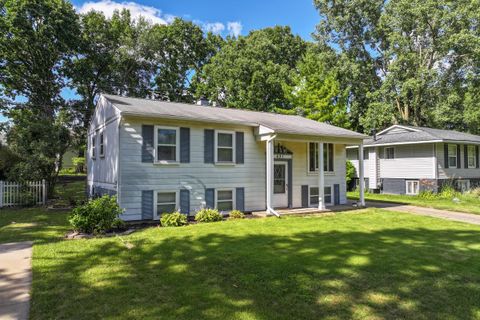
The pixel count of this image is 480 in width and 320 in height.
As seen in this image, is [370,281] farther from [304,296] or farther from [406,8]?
[406,8]

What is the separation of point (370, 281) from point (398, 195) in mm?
17732

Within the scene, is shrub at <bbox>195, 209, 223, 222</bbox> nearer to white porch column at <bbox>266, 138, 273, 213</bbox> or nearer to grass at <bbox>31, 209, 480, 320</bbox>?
grass at <bbox>31, 209, 480, 320</bbox>

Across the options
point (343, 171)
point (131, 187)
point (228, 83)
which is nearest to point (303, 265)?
point (131, 187)

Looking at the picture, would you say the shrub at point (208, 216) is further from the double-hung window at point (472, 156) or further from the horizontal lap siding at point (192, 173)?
the double-hung window at point (472, 156)

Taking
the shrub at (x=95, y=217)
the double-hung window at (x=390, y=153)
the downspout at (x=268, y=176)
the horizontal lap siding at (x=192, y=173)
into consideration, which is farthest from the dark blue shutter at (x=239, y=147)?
the double-hung window at (x=390, y=153)

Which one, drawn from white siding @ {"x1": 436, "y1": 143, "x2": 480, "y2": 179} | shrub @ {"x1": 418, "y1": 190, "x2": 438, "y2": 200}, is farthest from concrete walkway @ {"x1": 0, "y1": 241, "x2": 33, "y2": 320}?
white siding @ {"x1": 436, "y1": 143, "x2": 480, "y2": 179}

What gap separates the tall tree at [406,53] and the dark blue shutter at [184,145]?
71.7 ft

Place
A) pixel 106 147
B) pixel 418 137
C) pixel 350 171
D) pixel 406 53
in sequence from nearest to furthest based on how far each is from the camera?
pixel 106 147 → pixel 418 137 → pixel 350 171 → pixel 406 53

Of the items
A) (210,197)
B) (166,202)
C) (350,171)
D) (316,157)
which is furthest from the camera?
(350,171)

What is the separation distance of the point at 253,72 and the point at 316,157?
17.8 metres

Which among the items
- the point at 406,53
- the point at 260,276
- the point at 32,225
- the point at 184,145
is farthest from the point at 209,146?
the point at 406,53

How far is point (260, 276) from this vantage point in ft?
17.3

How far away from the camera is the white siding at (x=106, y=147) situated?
35.8 ft

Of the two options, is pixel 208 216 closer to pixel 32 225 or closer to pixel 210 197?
pixel 210 197
